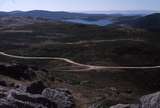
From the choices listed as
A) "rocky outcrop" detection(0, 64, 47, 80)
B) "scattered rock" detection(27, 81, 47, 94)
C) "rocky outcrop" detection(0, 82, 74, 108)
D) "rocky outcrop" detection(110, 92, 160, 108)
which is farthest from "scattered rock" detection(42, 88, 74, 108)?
"rocky outcrop" detection(0, 64, 47, 80)

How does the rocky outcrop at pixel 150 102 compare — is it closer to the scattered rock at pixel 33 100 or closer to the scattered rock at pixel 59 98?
the scattered rock at pixel 33 100

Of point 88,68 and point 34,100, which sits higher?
point 34,100

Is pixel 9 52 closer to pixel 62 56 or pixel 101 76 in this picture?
pixel 62 56

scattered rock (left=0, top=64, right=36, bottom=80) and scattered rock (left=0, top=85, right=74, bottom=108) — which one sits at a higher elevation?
scattered rock (left=0, top=85, right=74, bottom=108)

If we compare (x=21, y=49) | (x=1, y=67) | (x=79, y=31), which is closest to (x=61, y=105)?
(x=1, y=67)

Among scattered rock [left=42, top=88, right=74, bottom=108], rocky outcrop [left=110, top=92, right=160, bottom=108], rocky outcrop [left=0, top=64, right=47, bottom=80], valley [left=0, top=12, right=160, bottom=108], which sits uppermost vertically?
rocky outcrop [left=110, top=92, right=160, bottom=108]

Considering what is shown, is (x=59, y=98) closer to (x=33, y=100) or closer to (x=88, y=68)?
(x=33, y=100)

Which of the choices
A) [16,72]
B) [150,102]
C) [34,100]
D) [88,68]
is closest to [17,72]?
[16,72]

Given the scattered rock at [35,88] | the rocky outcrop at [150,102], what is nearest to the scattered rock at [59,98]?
the scattered rock at [35,88]

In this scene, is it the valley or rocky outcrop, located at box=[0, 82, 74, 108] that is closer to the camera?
rocky outcrop, located at box=[0, 82, 74, 108]

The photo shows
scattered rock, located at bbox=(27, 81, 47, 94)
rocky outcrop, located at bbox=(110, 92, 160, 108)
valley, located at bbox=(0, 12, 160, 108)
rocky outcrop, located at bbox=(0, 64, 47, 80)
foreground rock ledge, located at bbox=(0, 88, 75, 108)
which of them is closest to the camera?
rocky outcrop, located at bbox=(110, 92, 160, 108)

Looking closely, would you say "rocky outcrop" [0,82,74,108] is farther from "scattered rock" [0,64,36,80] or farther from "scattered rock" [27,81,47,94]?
"scattered rock" [0,64,36,80]
